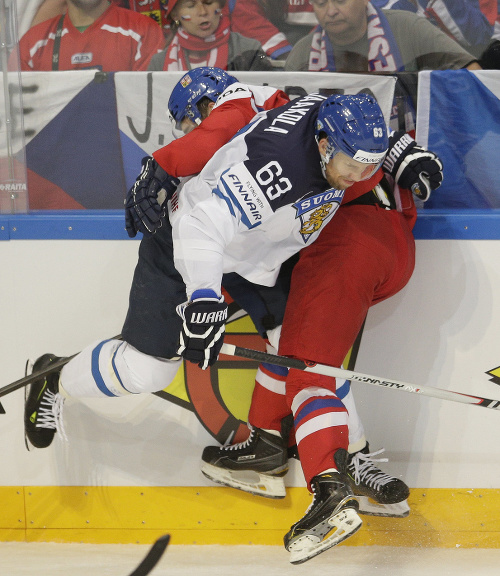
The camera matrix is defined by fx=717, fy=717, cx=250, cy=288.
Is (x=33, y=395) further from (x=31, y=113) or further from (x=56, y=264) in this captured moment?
(x=31, y=113)

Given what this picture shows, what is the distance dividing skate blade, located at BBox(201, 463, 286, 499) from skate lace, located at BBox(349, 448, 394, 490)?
0.83ft

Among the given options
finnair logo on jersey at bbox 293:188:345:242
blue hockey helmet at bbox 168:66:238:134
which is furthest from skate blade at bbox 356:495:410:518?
blue hockey helmet at bbox 168:66:238:134

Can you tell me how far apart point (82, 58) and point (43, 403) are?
1.11 m

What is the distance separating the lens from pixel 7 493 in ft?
7.63

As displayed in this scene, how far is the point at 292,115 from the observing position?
176 cm

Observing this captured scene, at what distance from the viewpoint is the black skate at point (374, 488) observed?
6.53 feet

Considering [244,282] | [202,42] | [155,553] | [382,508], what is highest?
[202,42]

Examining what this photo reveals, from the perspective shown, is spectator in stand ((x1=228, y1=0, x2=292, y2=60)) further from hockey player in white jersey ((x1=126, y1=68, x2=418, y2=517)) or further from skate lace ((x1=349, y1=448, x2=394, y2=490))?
skate lace ((x1=349, y1=448, x2=394, y2=490))

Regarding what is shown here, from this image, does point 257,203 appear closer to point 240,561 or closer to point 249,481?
point 249,481

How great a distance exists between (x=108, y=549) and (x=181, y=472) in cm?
34

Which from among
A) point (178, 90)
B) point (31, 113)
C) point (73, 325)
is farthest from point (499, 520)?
point (31, 113)

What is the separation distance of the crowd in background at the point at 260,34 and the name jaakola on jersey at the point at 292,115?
20.5 inches

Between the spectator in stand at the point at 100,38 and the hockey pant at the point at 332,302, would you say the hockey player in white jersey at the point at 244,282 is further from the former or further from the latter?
the spectator in stand at the point at 100,38

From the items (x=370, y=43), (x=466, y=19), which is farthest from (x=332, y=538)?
(x=466, y=19)
